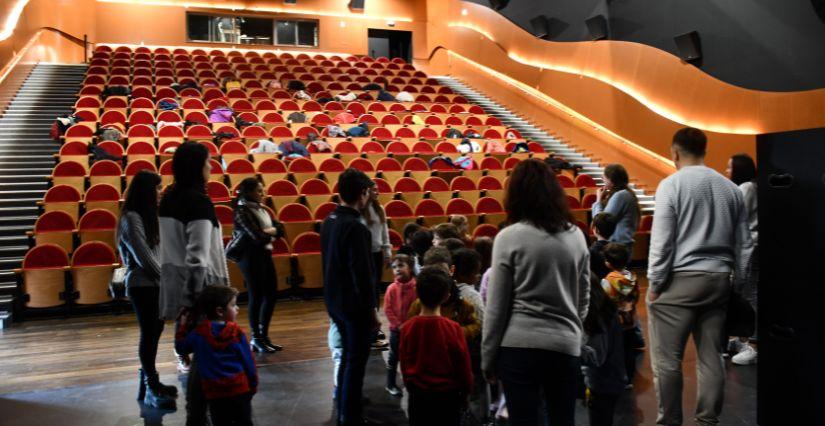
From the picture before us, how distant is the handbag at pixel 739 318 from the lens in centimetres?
198

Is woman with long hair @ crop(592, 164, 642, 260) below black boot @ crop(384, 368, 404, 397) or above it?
above

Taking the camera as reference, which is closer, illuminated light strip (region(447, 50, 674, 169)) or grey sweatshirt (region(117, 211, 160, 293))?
grey sweatshirt (region(117, 211, 160, 293))

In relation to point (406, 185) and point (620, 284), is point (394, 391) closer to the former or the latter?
point (620, 284)

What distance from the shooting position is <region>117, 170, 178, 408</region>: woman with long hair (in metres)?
2.48

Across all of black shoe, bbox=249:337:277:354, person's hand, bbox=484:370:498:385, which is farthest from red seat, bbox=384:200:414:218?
person's hand, bbox=484:370:498:385

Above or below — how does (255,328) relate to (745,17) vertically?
below

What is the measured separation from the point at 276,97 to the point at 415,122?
232 cm

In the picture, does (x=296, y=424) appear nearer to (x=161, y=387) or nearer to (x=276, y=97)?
(x=161, y=387)

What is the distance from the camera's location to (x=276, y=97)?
9633mm

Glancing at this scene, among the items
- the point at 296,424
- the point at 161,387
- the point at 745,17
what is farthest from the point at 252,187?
the point at 745,17

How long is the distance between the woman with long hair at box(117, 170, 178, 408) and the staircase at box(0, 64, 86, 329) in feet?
6.93

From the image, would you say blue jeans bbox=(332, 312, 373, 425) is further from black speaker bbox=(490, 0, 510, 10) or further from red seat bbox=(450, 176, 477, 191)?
Result: black speaker bbox=(490, 0, 510, 10)

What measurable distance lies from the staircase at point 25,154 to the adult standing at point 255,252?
1.83m

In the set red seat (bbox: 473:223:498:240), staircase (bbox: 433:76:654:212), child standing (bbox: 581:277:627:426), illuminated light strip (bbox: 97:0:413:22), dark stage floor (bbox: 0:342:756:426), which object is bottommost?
dark stage floor (bbox: 0:342:756:426)
